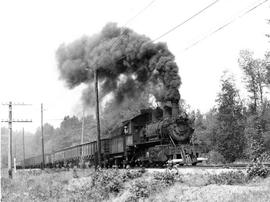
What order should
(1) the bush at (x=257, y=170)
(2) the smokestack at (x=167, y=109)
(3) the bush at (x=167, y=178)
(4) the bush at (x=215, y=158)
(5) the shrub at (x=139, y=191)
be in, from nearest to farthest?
(1) the bush at (x=257, y=170) < (5) the shrub at (x=139, y=191) < (3) the bush at (x=167, y=178) < (2) the smokestack at (x=167, y=109) < (4) the bush at (x=215, y=158)

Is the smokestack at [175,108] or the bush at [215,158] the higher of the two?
the smokestack at [175,108]

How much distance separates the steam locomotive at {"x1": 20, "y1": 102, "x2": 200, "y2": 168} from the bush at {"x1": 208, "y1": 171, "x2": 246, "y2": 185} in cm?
771

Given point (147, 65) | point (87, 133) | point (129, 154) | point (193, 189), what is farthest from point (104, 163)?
point (87, 133)

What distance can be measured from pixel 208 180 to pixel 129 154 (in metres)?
13.8

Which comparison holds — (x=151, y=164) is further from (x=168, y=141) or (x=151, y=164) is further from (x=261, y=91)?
Result: (x=261, y=91)

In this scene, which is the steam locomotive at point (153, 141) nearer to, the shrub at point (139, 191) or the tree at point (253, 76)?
the shrub at point (139, 191)

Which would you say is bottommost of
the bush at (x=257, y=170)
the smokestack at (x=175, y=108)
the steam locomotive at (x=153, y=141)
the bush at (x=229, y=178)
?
the bush at (x=229, y=178)

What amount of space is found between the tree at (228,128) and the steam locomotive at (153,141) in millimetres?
10397

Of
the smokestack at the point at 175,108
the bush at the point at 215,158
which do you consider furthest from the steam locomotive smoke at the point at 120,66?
the bush at the point at 215,158

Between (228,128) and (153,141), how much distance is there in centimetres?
1362

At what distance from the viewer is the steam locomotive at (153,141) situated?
20453 millimetres

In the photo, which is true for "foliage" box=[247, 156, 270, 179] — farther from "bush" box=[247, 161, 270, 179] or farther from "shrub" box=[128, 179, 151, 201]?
"shrub" box=[128, 179, 151, 201]

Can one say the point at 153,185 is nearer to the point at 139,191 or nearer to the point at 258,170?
the point at 139,191

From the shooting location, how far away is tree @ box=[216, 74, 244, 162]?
32656 mm
